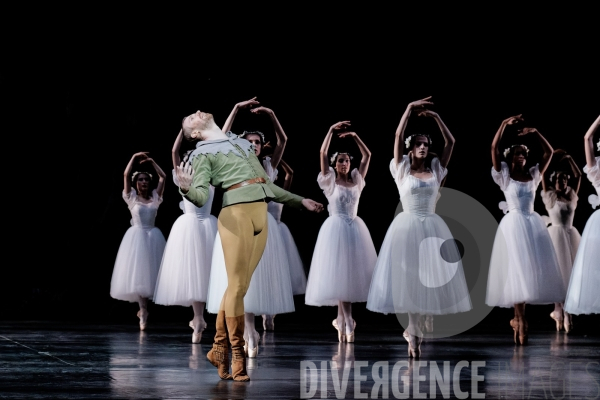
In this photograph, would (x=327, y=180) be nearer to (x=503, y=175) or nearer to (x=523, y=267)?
(x=503, y=175)

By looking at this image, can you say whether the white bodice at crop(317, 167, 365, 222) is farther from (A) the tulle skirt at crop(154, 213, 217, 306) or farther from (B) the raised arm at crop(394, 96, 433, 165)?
(B) the raised arm at crop(394, 96, 433, 165)

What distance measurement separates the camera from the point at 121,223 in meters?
8.27

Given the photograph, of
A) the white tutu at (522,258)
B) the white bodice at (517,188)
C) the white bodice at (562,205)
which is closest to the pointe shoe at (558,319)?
the white bodice at (562,205)

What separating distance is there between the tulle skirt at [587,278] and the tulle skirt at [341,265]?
52.9 inches

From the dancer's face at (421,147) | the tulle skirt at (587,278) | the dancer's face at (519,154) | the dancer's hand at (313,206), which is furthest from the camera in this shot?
the dancer's face at (519,154)

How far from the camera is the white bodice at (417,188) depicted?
5258mm

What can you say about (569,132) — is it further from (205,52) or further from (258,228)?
(258,228)

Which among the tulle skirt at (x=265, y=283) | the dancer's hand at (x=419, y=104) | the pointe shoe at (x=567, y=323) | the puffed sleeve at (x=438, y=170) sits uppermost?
the dancer's hand at (x=419, y=104)

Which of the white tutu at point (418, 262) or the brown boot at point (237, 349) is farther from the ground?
the white tutu at point (418, 262)

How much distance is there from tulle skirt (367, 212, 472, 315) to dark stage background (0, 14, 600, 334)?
108 inches

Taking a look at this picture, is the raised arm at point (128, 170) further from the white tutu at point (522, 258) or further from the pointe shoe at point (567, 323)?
the pointe shoe at point (567, 323)

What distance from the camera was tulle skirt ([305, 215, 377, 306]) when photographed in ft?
20.5

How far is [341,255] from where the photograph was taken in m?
6.39

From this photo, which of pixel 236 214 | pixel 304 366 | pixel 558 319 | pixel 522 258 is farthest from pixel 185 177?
pixel 558 319
